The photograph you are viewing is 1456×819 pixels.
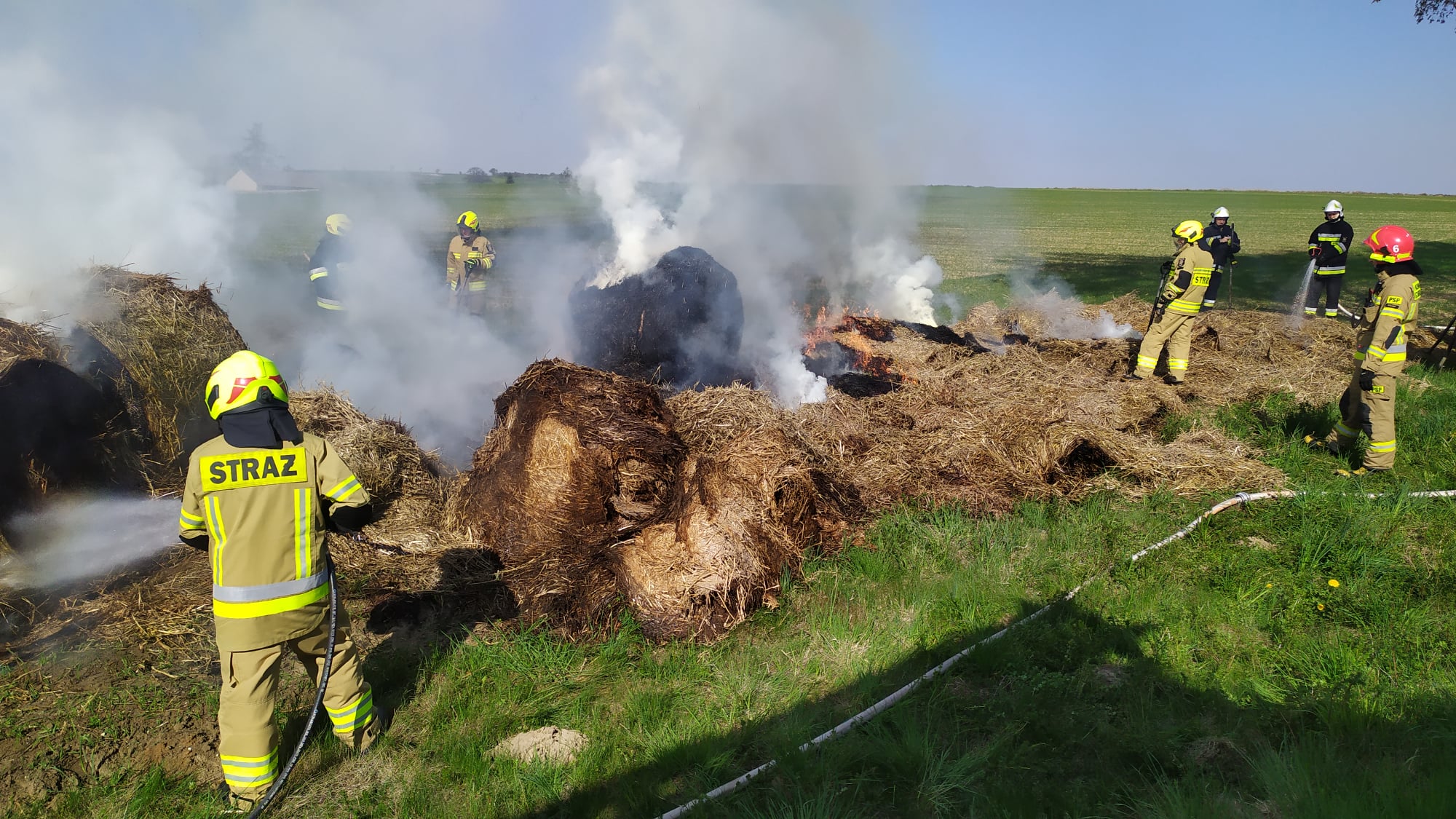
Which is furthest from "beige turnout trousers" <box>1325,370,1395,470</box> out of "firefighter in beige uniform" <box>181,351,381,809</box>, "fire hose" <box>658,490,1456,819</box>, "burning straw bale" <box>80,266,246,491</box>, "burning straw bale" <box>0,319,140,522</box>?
"burning straw bale" <box>0,319,140,522</box>

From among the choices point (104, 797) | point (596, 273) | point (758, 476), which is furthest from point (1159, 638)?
point (596, 273)

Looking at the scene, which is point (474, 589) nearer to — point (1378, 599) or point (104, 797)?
point (104, 797)

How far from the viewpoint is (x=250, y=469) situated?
3.12m

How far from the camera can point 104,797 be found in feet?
10.6

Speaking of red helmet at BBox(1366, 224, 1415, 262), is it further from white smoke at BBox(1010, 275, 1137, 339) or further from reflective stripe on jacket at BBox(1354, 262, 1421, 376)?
white smoke at BBox(1010, 275, 1137, 339)

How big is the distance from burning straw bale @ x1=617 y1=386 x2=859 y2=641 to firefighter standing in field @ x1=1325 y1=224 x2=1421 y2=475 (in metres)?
4.87

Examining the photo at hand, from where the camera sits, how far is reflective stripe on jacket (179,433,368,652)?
3098mm

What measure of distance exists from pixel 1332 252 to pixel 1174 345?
6.48 metres

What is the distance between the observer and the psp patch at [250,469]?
10.1ft

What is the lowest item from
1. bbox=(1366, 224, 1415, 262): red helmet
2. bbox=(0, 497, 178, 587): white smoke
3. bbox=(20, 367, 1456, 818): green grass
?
bbox=(0, 497, 178, 587): white smoke

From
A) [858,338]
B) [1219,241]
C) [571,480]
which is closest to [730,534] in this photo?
[571,480]

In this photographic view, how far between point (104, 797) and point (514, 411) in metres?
3.01

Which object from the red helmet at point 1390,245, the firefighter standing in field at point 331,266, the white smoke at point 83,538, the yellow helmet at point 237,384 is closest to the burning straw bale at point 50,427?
the white smoke at point 83,538

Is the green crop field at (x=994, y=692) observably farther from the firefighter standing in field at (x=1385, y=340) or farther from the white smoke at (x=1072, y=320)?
the white smoke at (x=1072, y=320)
